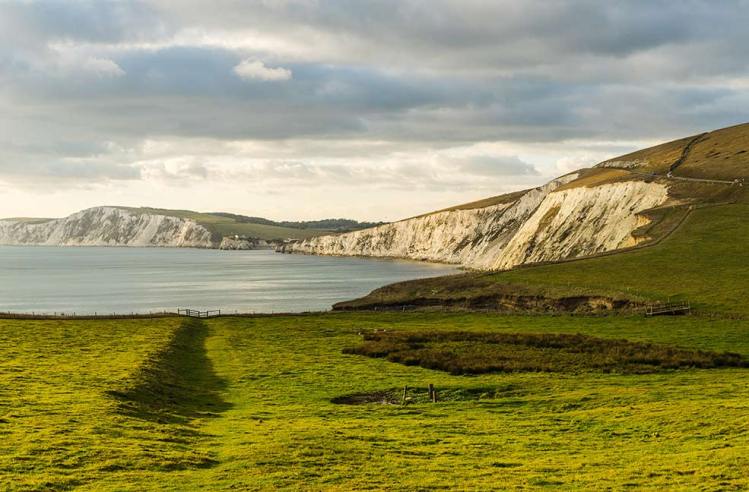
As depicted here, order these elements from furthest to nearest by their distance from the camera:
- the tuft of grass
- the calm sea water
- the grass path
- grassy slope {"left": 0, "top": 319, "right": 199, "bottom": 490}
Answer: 1. the calm sea water
2. the tuft of grass
3. grassy slope {"left": 0, "top": 319, "right": 199, "bottom": 490}
4. the grass path

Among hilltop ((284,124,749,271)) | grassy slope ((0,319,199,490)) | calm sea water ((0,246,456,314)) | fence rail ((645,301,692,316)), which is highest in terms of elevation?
hilltop ((284,124,749,271))

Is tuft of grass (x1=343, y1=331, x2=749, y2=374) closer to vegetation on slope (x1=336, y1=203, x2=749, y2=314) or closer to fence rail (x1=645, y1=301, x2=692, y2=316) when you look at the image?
fence rail (x1=645, y1=301, x2=692, y2=316)

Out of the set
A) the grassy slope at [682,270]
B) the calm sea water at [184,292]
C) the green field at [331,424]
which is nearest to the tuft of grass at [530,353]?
the green field at [331,424]

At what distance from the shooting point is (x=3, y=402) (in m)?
31.5

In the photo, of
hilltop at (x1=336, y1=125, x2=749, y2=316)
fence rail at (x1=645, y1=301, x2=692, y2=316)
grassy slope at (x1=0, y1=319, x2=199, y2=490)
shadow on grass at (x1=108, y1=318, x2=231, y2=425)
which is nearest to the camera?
grassy slope at (x1=0, y1=319, x2=199, y2=490)

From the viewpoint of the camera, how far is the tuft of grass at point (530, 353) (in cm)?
4803

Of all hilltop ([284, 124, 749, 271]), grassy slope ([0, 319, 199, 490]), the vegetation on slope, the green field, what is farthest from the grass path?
hilltop ([284, 124, 749, 271])

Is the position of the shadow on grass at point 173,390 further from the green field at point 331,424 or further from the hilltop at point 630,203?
the hilltop at point 630,203

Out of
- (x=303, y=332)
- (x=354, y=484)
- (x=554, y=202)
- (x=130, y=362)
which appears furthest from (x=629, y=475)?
(x=554, y=202)

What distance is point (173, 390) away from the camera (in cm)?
3853

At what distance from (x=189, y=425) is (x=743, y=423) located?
73.2ft

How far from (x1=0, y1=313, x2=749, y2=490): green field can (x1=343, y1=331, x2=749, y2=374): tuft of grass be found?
6.19 feet

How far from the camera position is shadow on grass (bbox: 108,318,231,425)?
3231 centimetres

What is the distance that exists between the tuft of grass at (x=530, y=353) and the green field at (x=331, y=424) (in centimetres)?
189
